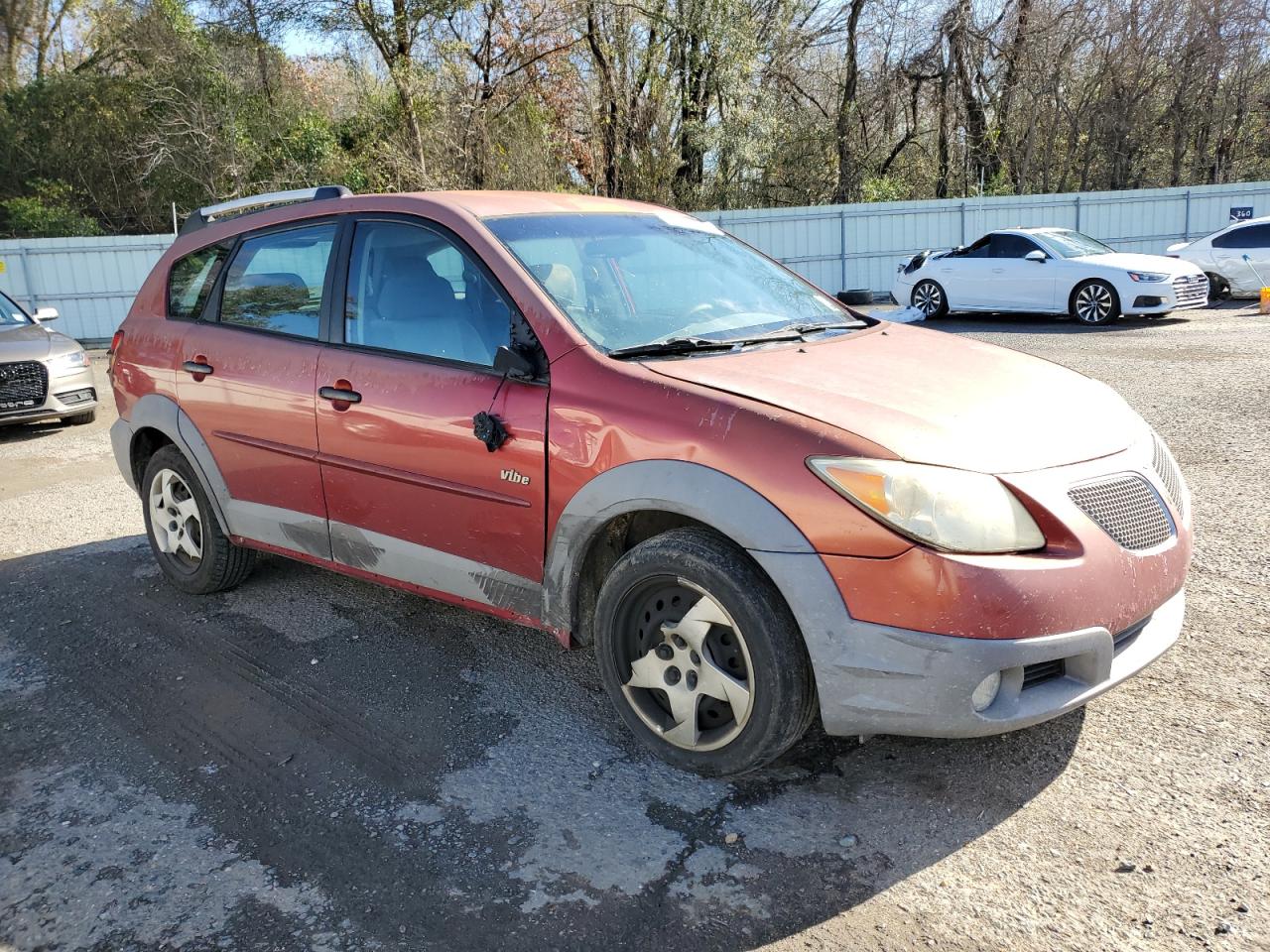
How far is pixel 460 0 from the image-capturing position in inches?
898

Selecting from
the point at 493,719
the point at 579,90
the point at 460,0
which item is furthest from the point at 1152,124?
the point at 493,719

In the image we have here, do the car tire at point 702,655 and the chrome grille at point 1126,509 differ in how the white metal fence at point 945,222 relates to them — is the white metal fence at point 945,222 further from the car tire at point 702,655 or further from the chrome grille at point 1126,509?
the car tire at point 702,655

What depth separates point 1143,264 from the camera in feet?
46.2

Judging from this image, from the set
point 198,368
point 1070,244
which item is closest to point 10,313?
point 198,368

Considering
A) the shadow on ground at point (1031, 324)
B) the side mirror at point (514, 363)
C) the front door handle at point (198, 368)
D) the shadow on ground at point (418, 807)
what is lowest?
the shadow on ground at point (418, 807)

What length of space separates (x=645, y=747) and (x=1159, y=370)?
28.9 feet

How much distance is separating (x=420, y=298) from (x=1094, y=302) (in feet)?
41.8

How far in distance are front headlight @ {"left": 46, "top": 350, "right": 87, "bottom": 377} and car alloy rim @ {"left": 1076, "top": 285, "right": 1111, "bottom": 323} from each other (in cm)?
1246

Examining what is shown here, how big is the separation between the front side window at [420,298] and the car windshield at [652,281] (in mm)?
192

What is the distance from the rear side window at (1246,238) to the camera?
16141 mm

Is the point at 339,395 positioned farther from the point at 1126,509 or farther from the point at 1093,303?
the point at 1093,303

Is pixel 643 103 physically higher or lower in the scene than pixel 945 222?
higher

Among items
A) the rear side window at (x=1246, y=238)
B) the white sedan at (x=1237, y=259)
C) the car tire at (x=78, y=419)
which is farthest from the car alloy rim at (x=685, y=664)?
the rear side window at (x=1246, y=238)

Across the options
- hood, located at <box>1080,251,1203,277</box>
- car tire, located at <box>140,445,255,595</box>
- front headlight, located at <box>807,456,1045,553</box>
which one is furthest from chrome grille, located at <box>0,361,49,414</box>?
hood, located at <box>1080,251,1203,277</box>
